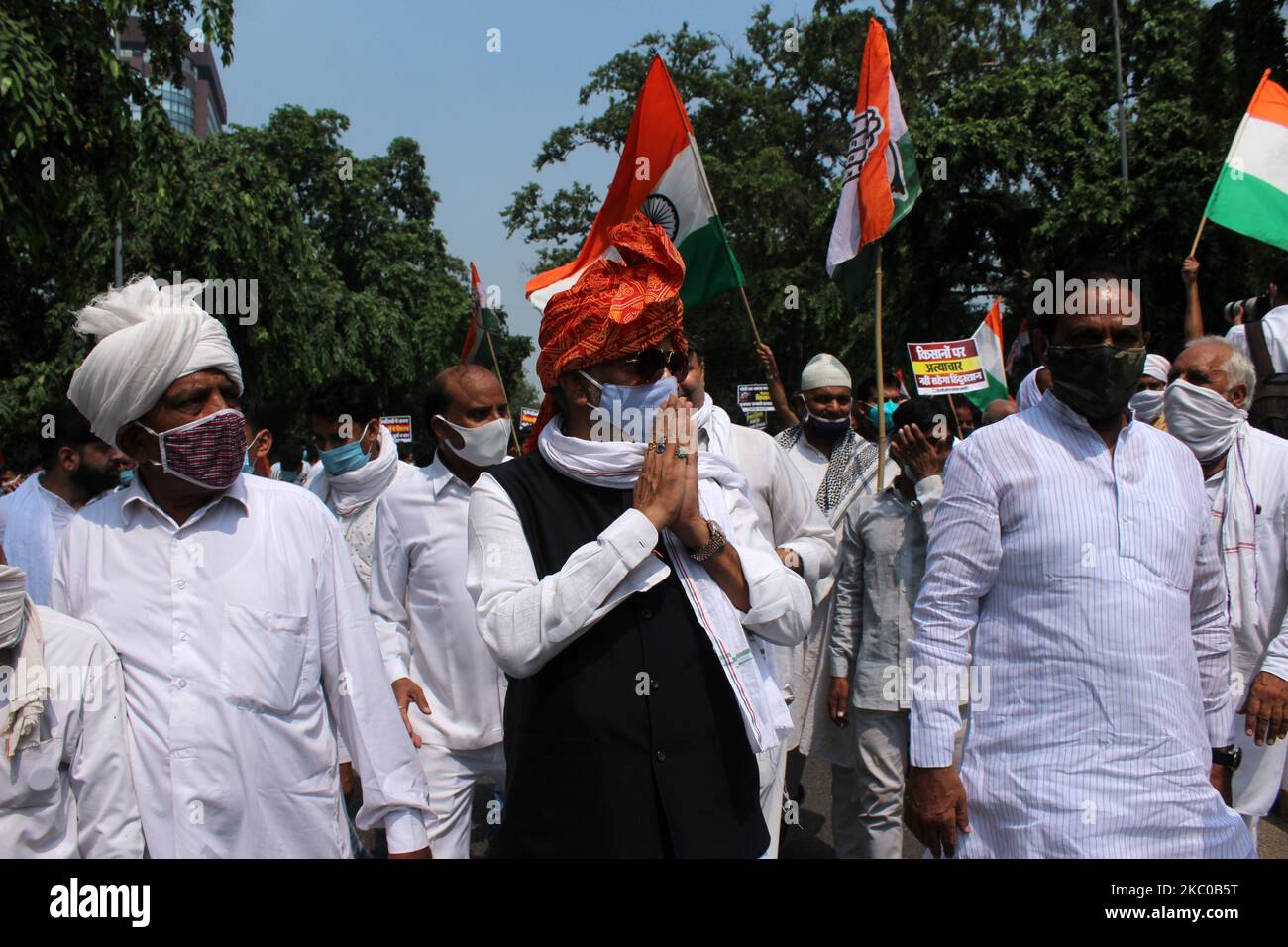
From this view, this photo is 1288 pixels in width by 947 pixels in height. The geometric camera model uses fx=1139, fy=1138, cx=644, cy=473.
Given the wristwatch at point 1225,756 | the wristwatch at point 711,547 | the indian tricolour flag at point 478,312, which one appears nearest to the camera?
the wristwatch at point 711,547

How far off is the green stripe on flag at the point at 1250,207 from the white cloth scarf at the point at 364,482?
5.16 m

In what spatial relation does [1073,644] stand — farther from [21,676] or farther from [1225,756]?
[21,676]

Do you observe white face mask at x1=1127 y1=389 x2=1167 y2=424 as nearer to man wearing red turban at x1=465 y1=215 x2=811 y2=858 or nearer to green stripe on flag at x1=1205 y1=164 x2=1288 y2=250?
green stripe on flag at x1=1205 y1=164 x2=1288 y2=250

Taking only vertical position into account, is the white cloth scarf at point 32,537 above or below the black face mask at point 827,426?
below

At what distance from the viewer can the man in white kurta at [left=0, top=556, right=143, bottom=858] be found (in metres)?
2.29

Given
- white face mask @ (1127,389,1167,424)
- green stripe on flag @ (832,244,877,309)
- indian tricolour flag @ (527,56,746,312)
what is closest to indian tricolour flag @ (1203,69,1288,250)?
green stripe on flag @ (832,244,877,309)

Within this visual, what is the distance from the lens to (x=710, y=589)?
8.41 ft

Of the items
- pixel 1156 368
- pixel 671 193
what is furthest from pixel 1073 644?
pixel 671 193

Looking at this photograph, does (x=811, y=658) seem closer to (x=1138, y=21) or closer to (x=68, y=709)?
(x=68, y=709)

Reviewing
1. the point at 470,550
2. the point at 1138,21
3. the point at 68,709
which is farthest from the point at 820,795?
the point at 1138,21

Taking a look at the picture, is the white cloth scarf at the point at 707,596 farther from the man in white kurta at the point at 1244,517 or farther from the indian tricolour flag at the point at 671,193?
the indian tricolour flag at the point at 671,193

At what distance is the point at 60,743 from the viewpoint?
2328 mm

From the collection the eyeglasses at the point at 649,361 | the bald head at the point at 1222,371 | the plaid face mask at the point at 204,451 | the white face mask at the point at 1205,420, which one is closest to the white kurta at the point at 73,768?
the plaid face mask at the point at 204,451

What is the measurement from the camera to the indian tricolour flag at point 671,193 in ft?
24.1
